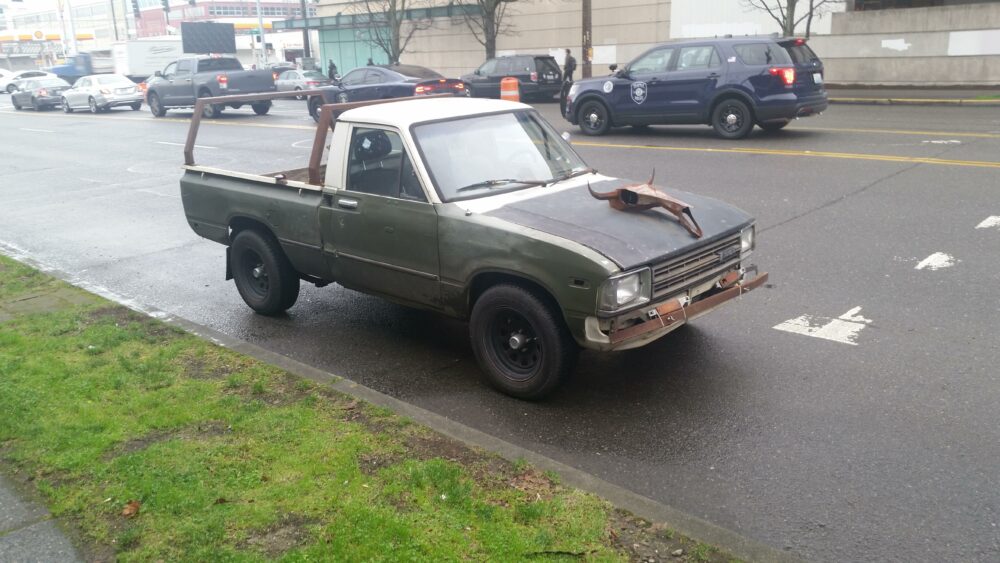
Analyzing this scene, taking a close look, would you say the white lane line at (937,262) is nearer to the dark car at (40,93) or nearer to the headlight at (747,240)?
the headlight at (747,240)

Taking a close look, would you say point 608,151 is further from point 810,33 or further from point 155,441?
point 810,33

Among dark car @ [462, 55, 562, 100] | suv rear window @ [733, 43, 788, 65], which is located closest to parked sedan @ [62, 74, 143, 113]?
dark car @ [462, 55, 562, 100]

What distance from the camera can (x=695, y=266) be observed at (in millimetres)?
5191

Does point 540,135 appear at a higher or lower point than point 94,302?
higher

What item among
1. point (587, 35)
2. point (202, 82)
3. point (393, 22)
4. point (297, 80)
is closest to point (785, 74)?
point (587, 35)

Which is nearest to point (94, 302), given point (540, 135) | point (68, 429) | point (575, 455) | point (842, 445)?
point (68, 429)

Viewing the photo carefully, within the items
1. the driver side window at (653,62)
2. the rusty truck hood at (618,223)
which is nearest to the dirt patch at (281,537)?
the rusty truck hood at (618,223)

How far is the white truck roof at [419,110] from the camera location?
597 cm

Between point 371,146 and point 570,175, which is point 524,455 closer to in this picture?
point 570,175

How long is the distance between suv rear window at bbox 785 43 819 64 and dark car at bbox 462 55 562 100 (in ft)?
44.0

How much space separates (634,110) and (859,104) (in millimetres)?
9094

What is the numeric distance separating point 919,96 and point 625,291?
21.4 m

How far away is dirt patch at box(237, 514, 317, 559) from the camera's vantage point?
3584 mm

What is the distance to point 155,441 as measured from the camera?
4672mm
